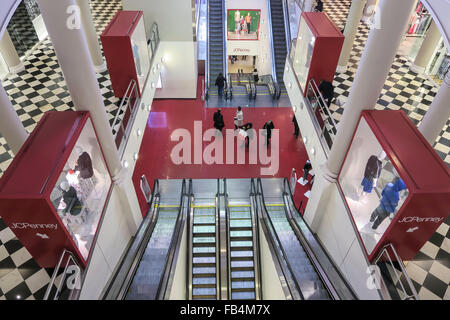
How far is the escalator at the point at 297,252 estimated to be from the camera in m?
5.15

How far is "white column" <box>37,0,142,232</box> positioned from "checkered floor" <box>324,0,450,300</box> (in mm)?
6258

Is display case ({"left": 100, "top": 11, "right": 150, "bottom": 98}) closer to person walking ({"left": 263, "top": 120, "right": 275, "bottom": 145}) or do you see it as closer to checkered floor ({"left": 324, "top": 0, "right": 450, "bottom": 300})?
person walking ({"left": 263, "top": 120, "right": 275, "bottom": 145})

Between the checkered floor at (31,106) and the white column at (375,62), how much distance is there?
6054 mm

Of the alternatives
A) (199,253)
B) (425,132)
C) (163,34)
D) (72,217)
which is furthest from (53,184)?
(163,34)

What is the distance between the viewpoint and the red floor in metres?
9.93

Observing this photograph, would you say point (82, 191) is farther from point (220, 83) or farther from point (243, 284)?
point (220, 83)

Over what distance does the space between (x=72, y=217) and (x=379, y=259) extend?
4.81 m

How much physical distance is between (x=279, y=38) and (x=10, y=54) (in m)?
11.6

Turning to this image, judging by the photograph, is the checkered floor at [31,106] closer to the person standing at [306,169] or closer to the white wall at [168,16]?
the white wall at [168,16]

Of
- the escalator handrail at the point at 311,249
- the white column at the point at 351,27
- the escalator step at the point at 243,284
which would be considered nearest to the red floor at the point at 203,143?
the escalator handrail at the point at 311,249

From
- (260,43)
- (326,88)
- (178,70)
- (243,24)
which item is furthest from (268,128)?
(260,43)

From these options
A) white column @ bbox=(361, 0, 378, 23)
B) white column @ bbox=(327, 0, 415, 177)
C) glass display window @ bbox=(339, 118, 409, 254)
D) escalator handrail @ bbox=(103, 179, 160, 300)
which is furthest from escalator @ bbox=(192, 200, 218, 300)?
white column @ bbox=(361, 0, 378, 23)

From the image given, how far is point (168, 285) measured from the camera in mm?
5230
